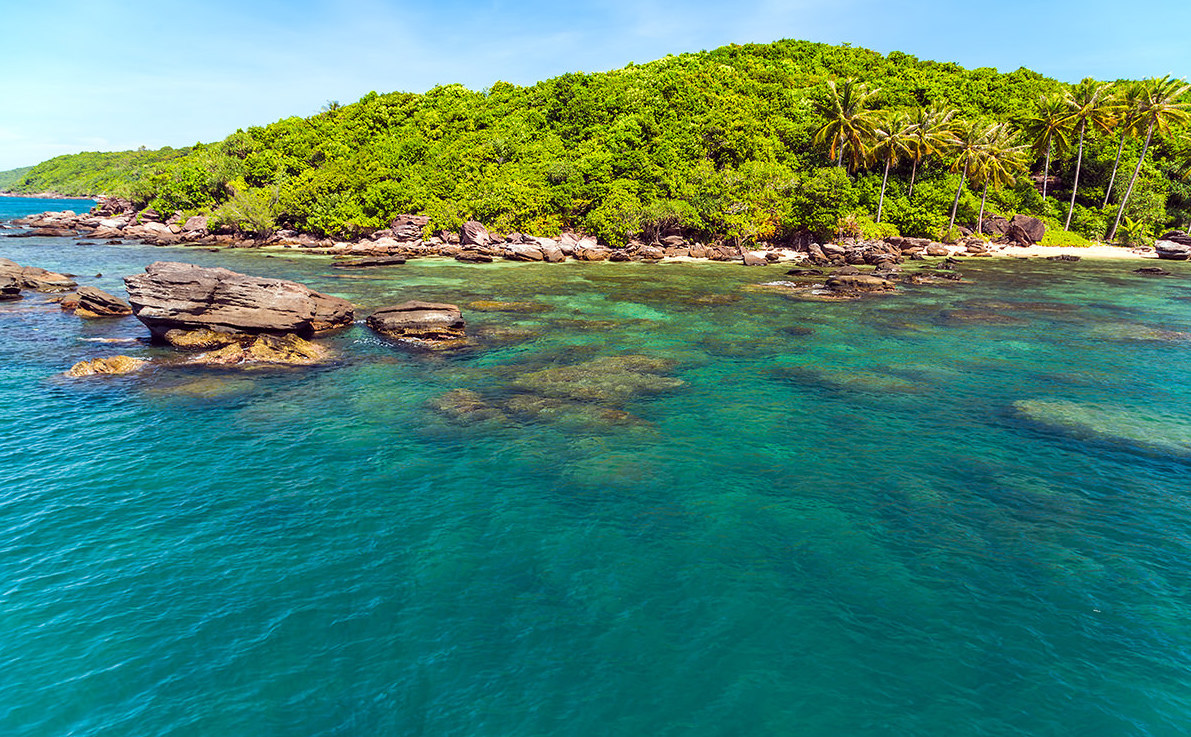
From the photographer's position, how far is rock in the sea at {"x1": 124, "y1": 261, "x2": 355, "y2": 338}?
31.5 metres

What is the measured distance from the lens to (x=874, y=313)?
44688 mm

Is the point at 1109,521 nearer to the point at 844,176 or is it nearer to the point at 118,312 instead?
the point at 118,312

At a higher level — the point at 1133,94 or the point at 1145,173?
the point at 1133,94

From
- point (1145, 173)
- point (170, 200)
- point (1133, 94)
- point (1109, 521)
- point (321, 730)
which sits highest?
point (1133, 94)

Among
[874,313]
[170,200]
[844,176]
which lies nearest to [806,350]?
[874,313]

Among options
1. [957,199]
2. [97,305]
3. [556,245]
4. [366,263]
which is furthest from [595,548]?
[957,199]

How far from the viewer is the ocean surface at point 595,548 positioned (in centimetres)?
1087

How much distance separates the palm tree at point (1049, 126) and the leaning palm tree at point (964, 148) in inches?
433

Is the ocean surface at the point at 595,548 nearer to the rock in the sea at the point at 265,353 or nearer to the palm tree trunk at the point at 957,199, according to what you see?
the rock in the sea at the point at 265,353

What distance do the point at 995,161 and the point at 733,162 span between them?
123ft

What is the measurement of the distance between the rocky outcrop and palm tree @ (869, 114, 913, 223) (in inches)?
3693

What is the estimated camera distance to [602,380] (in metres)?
28.2

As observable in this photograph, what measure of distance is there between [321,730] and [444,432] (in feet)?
41.7

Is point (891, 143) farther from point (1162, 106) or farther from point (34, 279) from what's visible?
point (34, 279)
